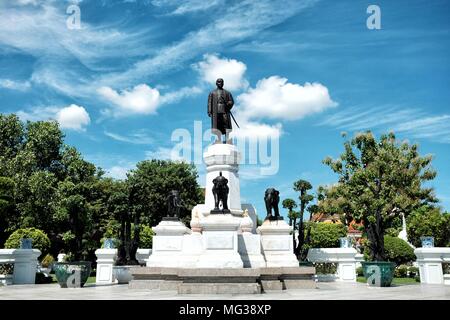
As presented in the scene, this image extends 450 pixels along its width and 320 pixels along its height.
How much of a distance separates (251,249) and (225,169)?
380 cm

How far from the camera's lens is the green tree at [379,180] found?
27938 mm

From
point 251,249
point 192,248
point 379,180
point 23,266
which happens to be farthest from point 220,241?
point 379,180

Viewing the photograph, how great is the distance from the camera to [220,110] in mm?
18250

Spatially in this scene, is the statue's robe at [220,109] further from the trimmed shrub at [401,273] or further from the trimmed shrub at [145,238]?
the trimmed shrub at [145,238]

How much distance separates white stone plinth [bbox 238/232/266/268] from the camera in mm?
15182

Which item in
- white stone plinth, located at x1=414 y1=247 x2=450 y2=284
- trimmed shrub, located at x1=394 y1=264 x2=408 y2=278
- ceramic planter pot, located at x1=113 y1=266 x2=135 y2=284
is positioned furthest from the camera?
trimmed shrub, located at x1=394 y1=264 x2=408 y2=278

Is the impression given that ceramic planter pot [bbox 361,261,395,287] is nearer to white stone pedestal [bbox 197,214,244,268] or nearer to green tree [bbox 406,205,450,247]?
white stone pedestal [bbox 197,214,244,268]

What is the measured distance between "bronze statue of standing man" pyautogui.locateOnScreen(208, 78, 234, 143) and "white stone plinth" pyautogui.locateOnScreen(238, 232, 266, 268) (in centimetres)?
486

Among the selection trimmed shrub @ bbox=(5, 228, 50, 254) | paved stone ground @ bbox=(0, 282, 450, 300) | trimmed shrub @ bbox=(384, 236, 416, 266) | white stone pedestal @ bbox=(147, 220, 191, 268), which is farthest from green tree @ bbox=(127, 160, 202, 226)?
paved stone ground @ bbox=(0, 282, 450, 300)

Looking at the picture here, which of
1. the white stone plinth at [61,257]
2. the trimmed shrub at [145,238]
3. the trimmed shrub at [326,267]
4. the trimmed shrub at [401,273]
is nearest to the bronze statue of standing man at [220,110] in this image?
the trimmed shrub at [326,267]

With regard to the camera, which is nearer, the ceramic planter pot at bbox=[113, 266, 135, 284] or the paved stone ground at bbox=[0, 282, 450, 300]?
the paved stone ground at bbox=[0, 282, 450, 300]

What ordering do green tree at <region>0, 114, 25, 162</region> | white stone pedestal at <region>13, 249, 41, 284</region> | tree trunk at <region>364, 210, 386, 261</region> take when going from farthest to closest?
green tree at <region>0, 114, 25, 162</region>
tree trunk at <region>364, 210, 386, 261</region>
white stone pedestal at <region>13, 249, 41, 284</region>

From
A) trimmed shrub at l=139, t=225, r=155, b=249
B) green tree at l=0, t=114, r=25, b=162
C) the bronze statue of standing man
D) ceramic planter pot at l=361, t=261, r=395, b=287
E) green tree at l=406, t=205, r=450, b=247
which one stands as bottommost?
ceramic planter pot at l=361, t=261, r=395, b=287
